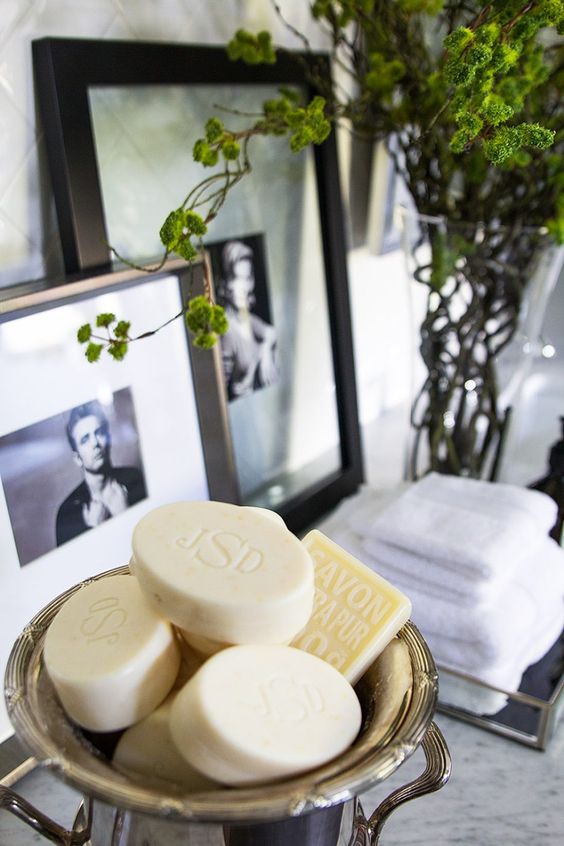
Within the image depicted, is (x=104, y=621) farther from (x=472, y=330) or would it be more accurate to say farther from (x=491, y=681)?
(x=472, y=330)

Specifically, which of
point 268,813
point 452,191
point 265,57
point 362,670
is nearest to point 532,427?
point 452,191

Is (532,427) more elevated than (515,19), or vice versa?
(515,19)

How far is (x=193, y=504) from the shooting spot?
1.22ft

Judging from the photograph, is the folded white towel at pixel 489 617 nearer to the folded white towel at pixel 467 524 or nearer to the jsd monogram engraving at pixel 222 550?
the folded white towel at pixel 467 524

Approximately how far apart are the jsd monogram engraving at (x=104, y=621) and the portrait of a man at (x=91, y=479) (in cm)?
20

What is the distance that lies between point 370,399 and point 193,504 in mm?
709

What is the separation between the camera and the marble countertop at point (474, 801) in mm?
498

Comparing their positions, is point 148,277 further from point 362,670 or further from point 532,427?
point 532,427

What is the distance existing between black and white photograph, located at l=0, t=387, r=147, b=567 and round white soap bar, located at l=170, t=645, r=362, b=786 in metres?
0.24

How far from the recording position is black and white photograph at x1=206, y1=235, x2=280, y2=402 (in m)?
0.72

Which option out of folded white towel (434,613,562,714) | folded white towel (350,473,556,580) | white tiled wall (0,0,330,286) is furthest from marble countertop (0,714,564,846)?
white tiled wall (0,0,330,286)

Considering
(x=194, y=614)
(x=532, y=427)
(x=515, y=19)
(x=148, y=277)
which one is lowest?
(x=532, y=427)

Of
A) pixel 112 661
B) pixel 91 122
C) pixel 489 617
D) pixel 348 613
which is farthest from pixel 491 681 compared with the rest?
pixel 91 122

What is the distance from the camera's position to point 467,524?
62 cm
